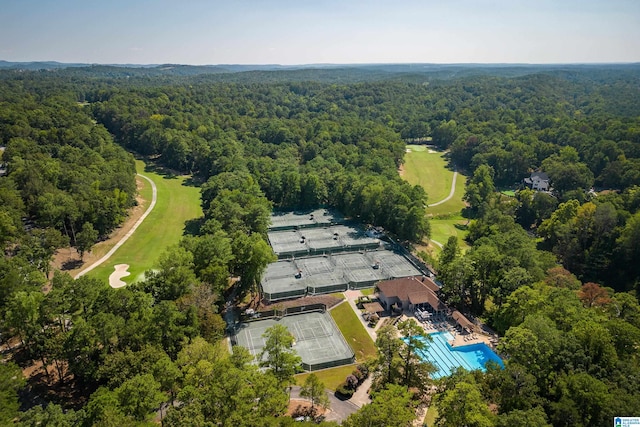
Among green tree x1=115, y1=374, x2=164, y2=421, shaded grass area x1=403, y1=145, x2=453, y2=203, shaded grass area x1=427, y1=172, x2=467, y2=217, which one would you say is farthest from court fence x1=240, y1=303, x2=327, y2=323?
shaded grass area x1=403, y1=145, x2=453, y2=203

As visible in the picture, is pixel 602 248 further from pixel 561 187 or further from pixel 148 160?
pixel 148 160

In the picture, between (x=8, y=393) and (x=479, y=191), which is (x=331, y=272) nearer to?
(x=8, y=393)

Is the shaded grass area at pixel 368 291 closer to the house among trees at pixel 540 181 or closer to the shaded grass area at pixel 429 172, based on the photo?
the shaded grass area at pixel 429 172

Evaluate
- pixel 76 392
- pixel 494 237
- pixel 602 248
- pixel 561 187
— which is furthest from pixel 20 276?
pixel 561 187

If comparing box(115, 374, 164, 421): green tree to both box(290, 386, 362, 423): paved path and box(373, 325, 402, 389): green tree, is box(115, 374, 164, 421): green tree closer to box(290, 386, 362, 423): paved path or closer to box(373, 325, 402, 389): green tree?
box(290, 386, 362, 423): paved path

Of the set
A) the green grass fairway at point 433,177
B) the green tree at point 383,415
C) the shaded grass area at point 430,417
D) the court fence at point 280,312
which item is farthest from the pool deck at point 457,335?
the green grass fairway at point 433,177

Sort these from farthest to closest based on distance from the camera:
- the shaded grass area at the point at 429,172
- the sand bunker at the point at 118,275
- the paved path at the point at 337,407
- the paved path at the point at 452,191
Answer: the shaded grass area at the point at 429,172 → the paved path at the point at 452,191 → the sand bunker at the point at 118,275 → the paved path at the point at 337,407
